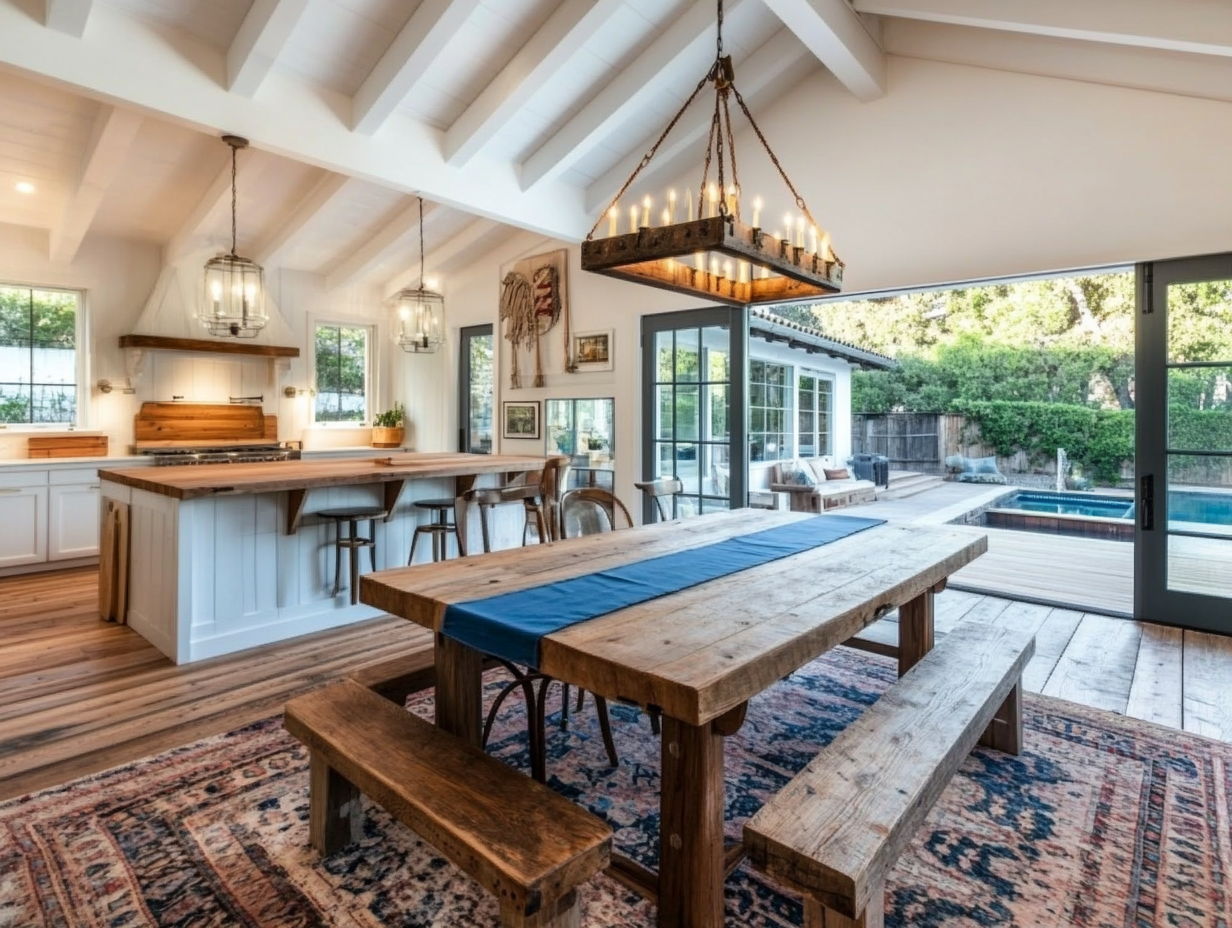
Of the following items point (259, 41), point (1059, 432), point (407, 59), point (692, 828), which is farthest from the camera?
point (1059, 432)

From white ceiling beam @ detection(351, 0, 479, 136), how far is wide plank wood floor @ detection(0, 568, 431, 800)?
10.1ft

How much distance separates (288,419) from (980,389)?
476 inches

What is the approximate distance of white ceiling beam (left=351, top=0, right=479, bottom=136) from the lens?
333 cm

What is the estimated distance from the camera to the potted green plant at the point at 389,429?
25.3ft

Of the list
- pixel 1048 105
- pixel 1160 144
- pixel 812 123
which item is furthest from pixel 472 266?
pixel 1160 144

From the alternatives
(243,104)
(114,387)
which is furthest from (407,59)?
(114,387)

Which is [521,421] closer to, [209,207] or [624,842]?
[209,207]

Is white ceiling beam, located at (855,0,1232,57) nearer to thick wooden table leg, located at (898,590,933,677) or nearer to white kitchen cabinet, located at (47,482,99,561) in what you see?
thick wooden table leg, located at (898,590,933,677)

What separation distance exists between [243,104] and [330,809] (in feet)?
11.9

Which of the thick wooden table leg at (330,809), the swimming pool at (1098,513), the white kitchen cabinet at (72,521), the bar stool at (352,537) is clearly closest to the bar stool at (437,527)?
the bar stool at (352,537)

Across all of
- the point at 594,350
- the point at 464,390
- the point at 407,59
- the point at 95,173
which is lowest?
the point at 464,390

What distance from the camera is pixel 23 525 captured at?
16.9 feet

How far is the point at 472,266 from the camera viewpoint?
714cm

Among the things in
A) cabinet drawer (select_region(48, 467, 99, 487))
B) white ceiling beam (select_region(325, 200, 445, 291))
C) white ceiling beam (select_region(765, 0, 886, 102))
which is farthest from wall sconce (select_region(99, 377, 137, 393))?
white ceiling beam (select_region(765, 0, 886, 102))
